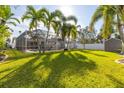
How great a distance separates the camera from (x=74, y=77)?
795 cm

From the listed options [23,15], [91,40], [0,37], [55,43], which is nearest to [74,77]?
[0,37]

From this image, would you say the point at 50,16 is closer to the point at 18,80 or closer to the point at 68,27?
the point at 68,27

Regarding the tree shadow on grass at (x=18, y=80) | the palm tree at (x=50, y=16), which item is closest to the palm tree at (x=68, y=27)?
the palm tree at (x=50, y=16)

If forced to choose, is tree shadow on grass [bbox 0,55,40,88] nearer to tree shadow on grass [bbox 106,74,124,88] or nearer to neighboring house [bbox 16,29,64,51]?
tree shadow on grass [bbox 106,74,124,88]

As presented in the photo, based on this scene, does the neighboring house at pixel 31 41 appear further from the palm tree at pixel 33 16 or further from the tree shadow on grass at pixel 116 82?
the tree shadow on grass at pixel 116 82

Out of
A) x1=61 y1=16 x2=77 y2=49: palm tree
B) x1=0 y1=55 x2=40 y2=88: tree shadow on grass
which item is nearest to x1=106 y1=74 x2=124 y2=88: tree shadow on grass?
x1=0 y1=55 x2=40 y2=88: tree shadow on grass

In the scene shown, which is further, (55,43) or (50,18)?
(55,43)

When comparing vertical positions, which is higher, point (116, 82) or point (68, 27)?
point (68, 27)

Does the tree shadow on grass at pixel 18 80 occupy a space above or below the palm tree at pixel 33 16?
below

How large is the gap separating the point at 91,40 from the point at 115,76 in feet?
150

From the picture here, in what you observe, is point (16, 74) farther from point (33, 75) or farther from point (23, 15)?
point (23, 15)

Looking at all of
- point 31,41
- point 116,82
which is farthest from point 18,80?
point 31,41

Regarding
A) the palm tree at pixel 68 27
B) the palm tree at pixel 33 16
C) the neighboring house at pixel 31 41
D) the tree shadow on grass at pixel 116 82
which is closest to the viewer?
the tree shadow on grass at pixel 116 82
